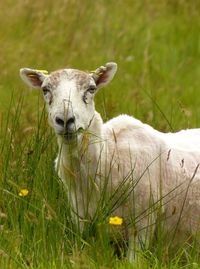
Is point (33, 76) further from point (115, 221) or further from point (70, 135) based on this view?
point (115, 221)

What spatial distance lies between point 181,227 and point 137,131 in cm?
69

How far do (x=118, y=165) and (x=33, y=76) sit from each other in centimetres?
85

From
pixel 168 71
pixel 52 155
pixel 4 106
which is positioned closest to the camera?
pixel 52 155

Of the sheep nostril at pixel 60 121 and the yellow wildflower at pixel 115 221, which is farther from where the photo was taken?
the sheep nostril at pixel 60 121

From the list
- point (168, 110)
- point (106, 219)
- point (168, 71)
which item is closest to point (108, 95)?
point (168, 110)

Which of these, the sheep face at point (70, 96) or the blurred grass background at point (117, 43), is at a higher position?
the blurred grass background at point (117, 43)

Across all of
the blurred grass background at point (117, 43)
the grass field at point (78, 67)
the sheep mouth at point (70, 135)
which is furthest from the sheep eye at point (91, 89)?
the blurred grass background at point (117, 43)

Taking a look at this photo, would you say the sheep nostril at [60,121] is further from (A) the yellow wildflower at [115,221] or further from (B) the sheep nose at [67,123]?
(A) the yellow wildflower at [115,221]

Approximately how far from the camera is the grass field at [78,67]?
698cm

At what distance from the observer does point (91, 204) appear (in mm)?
7535

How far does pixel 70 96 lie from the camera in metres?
7.33

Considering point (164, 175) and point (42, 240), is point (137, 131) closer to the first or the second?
point (164, 175)

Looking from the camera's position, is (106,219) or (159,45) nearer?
(106,219)

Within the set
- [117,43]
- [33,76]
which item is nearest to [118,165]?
[33,76]
